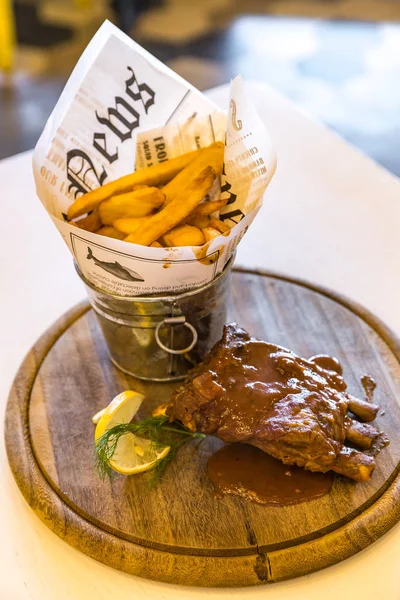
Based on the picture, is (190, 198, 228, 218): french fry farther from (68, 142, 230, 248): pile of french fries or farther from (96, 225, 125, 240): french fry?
(96, 225, 125, 240): french fry

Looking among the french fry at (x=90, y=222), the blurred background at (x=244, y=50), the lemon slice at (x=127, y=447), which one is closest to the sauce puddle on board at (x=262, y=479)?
the lemon slice at (x=127, y=447)

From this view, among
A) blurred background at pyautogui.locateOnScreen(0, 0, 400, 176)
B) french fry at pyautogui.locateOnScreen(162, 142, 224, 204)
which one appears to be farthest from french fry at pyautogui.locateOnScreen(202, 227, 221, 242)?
blurred background at pyautogui.locateOnScreen(0, 0, 400, 176)

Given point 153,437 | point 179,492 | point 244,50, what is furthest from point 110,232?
point 244,50

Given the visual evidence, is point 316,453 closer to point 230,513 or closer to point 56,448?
point 230,513

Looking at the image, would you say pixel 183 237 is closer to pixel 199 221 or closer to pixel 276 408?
pixel 199 221

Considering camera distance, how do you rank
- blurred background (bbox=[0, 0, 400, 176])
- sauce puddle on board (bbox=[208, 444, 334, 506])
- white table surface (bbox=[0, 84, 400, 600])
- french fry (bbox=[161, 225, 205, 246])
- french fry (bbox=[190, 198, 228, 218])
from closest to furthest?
white table surface (bbox=[0, 84, 400, 600]), sauce puddle on board (bbox=[208, 444, 334, 506]), french fry (bbox=[161, 225, 205, 246]), french fry (bbox=[190, 198, 228, 218]), blurred background (bbox=[0, 0, 400, 176])

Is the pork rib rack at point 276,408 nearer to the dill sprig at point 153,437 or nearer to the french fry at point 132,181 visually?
the dill sprig at point 153,437
